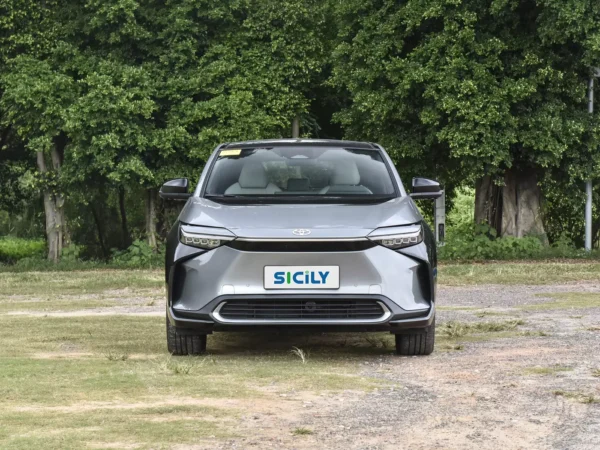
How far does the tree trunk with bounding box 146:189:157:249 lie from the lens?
30.4 meters

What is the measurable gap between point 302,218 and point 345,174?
1221mm

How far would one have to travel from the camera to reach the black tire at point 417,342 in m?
9.61

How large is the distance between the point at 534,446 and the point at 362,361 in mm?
3480

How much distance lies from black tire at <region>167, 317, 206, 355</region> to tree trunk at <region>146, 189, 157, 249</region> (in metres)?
20.8

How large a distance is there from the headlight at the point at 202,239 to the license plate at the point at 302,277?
0.39 meters

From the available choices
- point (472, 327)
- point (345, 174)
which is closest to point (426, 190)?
point (345, 174)

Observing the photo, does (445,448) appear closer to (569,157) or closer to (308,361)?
(308,361)

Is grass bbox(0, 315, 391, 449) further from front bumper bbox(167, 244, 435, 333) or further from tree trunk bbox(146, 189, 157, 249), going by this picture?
tree trunk bbox(146, 189, 157, 249)

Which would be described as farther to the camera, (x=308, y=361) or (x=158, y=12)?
(x=158, y=12)

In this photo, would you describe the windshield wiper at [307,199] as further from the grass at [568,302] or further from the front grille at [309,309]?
the grass at [568,302]

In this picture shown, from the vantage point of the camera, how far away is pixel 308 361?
9.44 meters

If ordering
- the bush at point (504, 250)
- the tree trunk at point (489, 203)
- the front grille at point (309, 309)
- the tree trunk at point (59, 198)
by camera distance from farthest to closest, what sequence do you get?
1. the tree trunk at point (59, 198)
2. the tree trunk at point (489, 203)
3. the bush at point (504, 250)
4. the front grille at point (309, 309)

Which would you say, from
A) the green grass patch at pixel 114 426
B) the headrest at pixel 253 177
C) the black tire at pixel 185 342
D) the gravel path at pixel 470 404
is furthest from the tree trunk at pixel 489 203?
the green grass patch at pixel 114 426

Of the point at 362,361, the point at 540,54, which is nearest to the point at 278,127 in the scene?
the point at 540,54
